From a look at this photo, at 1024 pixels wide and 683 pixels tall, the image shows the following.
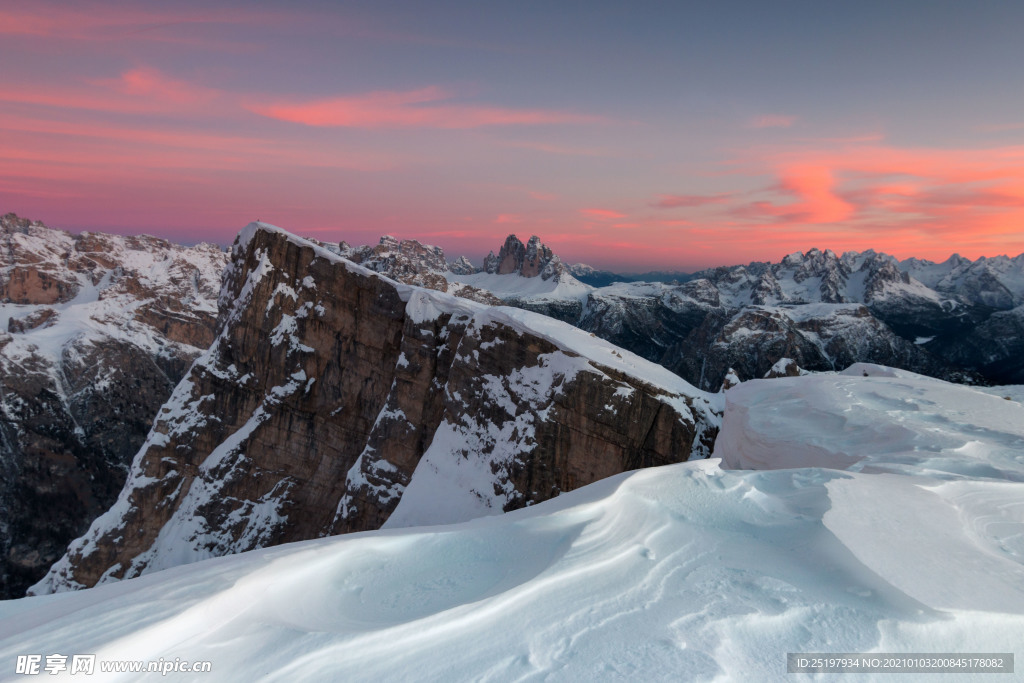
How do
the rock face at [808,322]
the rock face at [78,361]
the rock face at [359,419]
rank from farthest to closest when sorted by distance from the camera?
1. the rock face at [78,361]
2. the rock face at [808,322]
3. the rock face at [359,419]

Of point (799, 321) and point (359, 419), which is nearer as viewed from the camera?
point (359, 419)

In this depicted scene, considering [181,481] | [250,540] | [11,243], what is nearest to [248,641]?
[250,540]

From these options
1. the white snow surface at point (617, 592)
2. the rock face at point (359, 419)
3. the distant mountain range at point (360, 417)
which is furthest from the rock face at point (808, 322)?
the white snow surface at point (617, 592)

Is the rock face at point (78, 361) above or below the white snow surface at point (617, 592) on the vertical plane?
below

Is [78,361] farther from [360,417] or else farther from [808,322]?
[808,322]

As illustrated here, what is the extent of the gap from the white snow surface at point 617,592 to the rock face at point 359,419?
689 inches

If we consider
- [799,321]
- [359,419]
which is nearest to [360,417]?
[359,419]

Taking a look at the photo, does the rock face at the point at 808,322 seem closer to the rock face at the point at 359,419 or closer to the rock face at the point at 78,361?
the rock face at the point at 359,419

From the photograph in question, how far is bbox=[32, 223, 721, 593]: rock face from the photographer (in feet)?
79.8

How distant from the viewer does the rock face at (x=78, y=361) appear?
9556cm

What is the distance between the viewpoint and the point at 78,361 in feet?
410

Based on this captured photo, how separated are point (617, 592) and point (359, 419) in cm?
3529

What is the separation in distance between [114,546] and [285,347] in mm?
18519

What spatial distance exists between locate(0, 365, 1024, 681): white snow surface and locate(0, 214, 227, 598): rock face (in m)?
113
